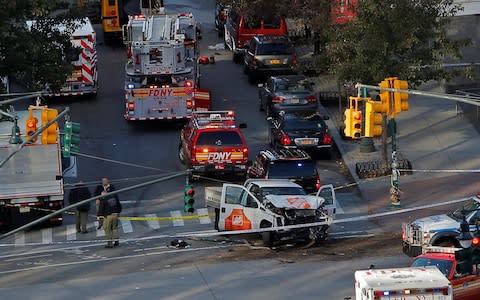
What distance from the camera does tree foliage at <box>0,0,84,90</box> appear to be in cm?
3816

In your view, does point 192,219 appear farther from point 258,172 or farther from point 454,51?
point 454,51

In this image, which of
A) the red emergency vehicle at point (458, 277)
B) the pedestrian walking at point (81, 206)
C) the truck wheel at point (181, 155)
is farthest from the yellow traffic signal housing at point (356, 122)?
the truck wheel at point (181, 155)

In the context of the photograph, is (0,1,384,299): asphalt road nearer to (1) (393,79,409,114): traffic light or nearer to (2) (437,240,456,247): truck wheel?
(2) (437,240,456,247): truck wheel

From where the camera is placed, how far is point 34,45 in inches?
1526

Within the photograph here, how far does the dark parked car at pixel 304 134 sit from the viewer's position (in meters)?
43.9

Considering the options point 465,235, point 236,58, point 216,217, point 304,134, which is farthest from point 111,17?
point 465,235

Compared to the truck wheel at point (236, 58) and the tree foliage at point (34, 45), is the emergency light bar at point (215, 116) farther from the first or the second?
the truck wheel at point (236, 58)

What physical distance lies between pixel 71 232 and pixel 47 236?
2.29 ft

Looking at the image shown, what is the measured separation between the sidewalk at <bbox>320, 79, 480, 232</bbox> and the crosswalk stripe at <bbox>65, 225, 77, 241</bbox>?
A: 8.18m

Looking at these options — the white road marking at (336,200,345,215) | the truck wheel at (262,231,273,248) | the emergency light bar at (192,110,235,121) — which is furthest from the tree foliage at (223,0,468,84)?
the truck wheel at (262,231,273,248)

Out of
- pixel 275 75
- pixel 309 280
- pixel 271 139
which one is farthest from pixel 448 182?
pixel 275 75

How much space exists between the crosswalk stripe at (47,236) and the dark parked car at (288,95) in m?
12.0

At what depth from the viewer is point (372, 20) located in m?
41.6

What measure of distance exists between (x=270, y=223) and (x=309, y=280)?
114 inches
